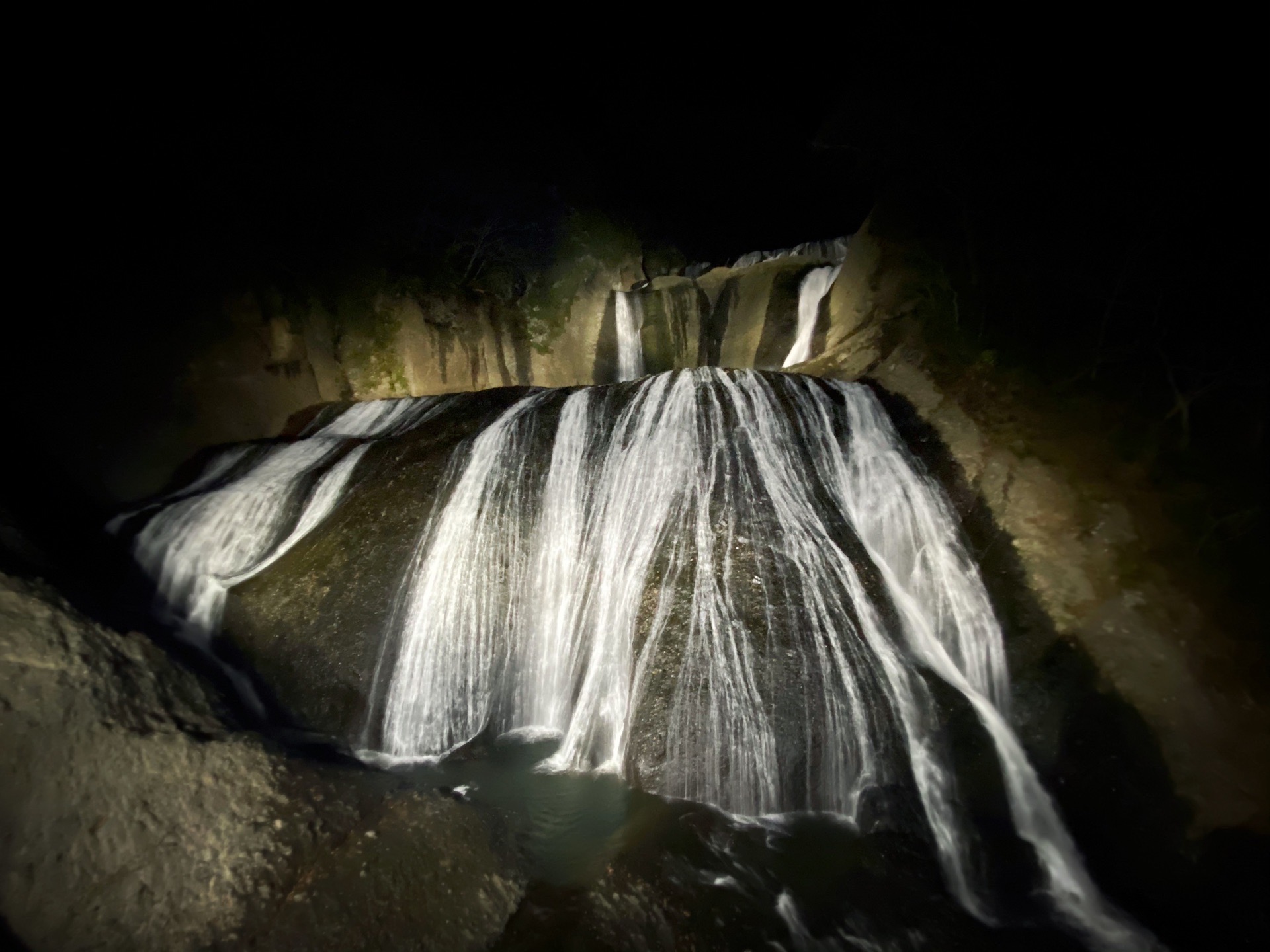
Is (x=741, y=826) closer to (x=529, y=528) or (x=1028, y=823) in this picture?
(x=1028, y=823)

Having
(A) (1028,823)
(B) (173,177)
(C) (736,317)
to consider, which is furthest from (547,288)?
(A) (1028,823)

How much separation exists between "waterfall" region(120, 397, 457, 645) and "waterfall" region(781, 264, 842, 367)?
25.5ft

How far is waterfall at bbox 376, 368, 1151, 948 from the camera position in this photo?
4.49 metres

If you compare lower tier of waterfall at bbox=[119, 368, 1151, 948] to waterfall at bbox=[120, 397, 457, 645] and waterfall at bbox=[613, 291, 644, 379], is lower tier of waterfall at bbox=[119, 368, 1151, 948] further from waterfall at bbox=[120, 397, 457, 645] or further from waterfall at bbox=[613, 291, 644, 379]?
waterfall at bbox=[613, 291, 644, 379]

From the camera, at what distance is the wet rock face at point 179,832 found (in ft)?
9.58

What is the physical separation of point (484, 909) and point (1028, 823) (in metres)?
4.28

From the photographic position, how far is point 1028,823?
13.5 ft

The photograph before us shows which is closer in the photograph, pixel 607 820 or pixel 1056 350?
pixel 607 820

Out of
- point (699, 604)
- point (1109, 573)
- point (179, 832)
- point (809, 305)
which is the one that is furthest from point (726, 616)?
point (809, 305)

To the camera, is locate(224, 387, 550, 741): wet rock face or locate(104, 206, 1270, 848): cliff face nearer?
locate(104, 206, 1270, 848): cliff face

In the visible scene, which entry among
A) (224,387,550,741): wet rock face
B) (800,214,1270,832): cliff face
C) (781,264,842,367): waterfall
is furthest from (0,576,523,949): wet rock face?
(781,264,842,367): waterfall

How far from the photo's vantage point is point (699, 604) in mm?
5219

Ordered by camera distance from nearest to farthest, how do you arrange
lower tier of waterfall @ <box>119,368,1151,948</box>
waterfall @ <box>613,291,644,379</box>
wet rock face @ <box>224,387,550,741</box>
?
lower tier of waterfall @ <box>119,368,1151,948</box>
wet rock face @ <box>224,387,550,741</box>
waterfall @ <box>613,291,644,379</box>

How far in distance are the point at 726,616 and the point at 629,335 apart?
9.97m
